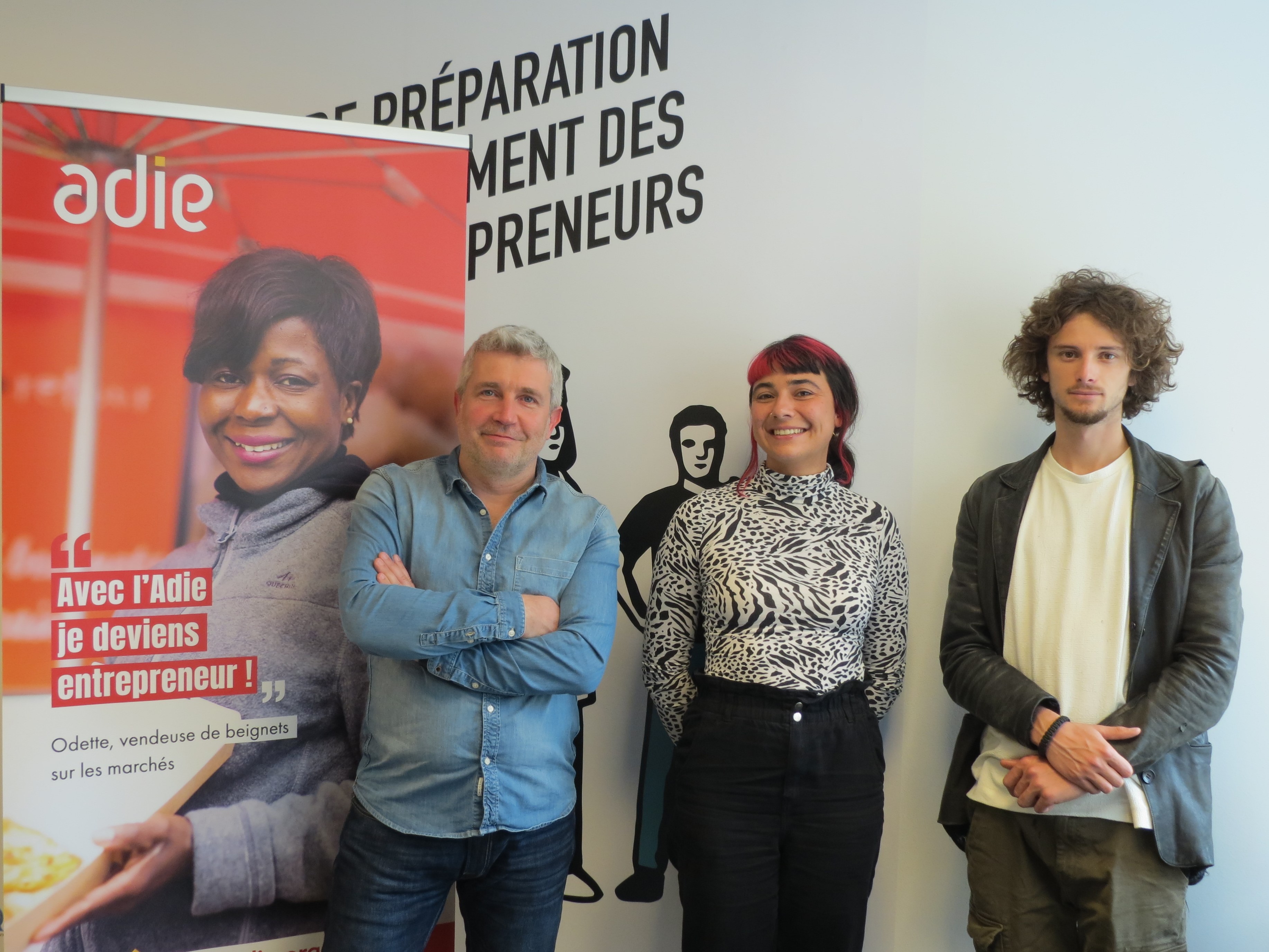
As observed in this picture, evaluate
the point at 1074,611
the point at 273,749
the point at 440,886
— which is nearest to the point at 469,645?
the point at 440,886


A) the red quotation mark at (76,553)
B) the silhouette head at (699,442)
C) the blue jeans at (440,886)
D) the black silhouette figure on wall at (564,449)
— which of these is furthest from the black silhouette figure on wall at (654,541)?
the red quotation mark at (76,553)

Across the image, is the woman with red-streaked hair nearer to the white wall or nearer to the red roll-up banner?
the white wall

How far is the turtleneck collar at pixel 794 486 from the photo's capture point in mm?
2305

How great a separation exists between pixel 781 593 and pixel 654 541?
69cm

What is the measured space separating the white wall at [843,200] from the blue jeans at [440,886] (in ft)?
2.57

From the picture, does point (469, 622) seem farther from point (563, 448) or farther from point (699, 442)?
point (699, 442)

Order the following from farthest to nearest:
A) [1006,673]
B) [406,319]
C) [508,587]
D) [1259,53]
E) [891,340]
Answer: [891,340], [1259,53], [406,319], [1006,673], [508,587]

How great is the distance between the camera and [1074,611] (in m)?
2.15

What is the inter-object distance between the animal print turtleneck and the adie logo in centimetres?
140

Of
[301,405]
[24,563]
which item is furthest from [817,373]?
[24,563]

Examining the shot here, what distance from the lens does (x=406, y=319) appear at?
90.9 inches

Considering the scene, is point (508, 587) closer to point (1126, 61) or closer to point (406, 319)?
point (406, 319)

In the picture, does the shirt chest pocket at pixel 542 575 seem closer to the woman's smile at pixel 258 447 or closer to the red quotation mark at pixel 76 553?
the woman's smile at pixel 258 447

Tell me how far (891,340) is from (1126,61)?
1038mm
